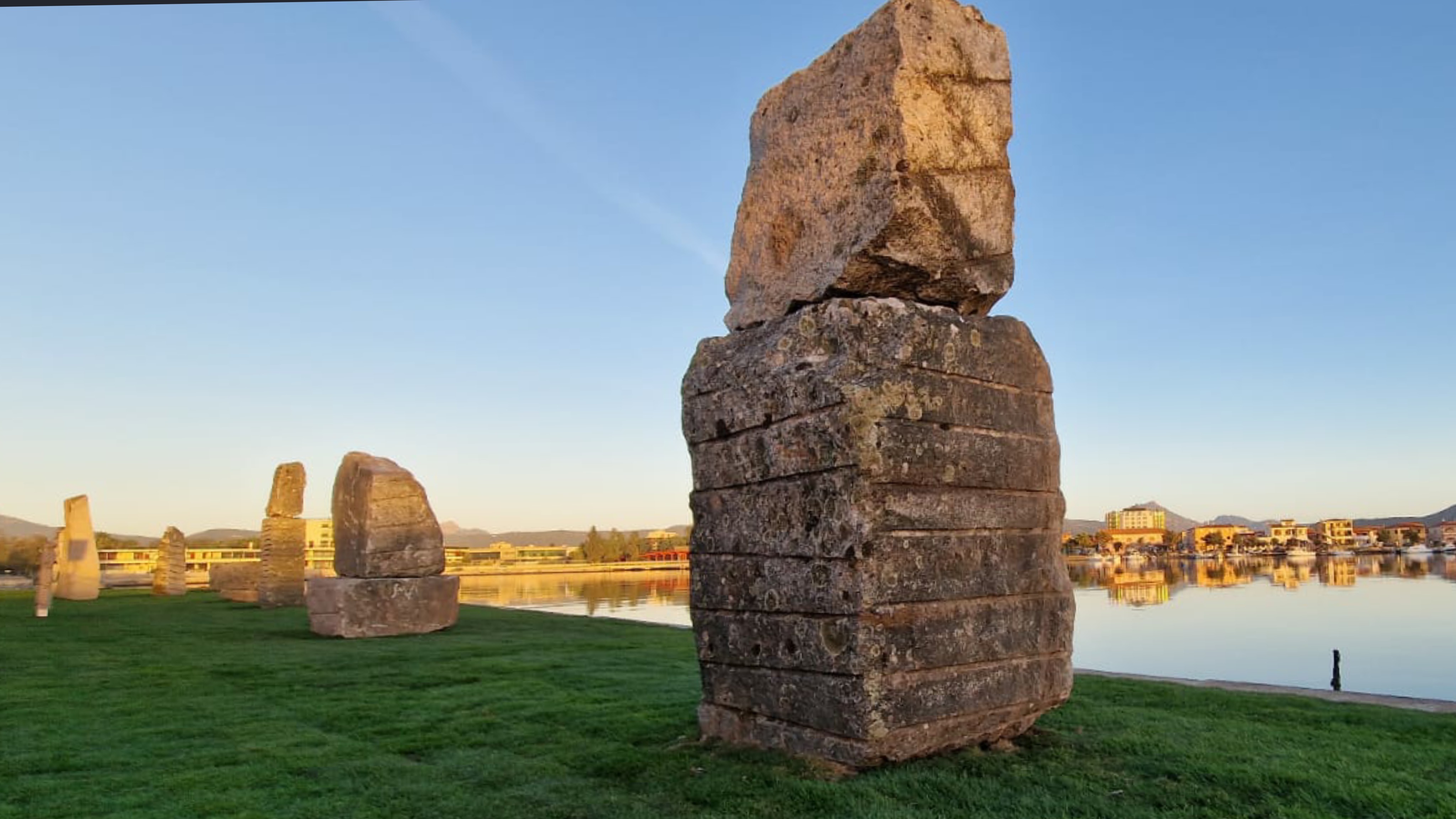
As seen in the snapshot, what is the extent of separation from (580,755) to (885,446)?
2115 millimetres

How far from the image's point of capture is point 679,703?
19.8ft

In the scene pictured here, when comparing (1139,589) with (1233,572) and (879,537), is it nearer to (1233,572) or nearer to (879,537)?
(1233,572)

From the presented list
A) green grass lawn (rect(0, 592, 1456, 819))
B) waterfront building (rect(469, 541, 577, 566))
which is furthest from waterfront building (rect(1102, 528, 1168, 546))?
green grass lawn (rect(0, 592, 1456, 819))

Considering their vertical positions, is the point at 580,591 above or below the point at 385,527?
below

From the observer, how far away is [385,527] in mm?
11742

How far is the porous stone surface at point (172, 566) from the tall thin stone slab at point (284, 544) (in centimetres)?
492

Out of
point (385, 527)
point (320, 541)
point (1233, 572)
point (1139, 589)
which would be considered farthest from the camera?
point (320, 541)

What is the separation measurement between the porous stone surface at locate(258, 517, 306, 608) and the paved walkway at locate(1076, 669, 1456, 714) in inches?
564

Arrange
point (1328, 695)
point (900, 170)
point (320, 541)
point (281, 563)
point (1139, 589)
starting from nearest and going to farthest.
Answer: point (900, 170) → point (1328, 695) → point (281, 563) → point (1139, 589) → point (320, 541)

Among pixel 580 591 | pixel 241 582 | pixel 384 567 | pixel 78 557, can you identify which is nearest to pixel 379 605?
pixel 384 567

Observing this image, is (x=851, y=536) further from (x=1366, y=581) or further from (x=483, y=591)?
(x=1366, y=581)

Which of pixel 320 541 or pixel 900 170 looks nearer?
pixel 900 170

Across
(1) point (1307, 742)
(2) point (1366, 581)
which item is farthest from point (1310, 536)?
(1) point (1307, 742)

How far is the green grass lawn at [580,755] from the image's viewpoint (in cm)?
359
